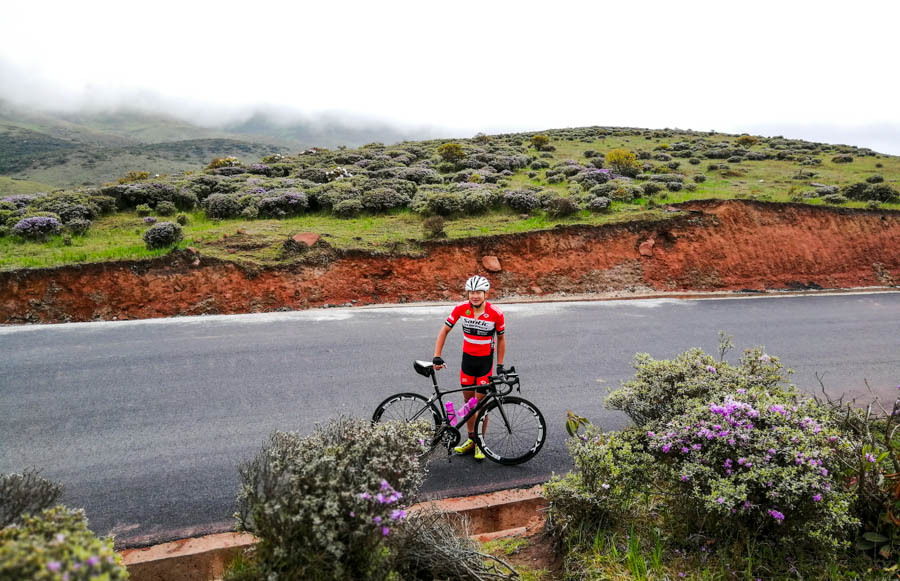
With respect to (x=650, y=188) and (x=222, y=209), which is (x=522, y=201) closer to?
(x=650, y=188)

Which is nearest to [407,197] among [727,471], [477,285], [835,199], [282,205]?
[282,205]

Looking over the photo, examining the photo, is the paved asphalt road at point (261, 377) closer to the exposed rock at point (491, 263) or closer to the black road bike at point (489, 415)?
the black road bike at point (489, 415)

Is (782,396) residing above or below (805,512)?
above

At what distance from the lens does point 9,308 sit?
39.0 ft

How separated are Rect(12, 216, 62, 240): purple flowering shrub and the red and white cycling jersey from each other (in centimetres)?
1692

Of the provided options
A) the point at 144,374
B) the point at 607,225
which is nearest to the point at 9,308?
the point at 144,374

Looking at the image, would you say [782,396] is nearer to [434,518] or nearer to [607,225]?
[434,518]

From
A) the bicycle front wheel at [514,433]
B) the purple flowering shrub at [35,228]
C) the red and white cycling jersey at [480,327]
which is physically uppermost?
the purple flowering shrub at [35,228]

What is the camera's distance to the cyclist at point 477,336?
16.8 ft

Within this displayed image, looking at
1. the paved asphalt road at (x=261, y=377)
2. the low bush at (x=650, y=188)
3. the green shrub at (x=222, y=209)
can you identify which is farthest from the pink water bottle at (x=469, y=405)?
the low bush at (x=650, y=188)

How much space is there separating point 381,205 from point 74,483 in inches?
631

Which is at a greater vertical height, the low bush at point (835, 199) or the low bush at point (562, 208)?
the low bush at point (835, 199)

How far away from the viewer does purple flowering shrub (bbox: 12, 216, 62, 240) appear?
15383mm

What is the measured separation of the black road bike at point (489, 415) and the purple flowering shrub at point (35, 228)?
648 inches
